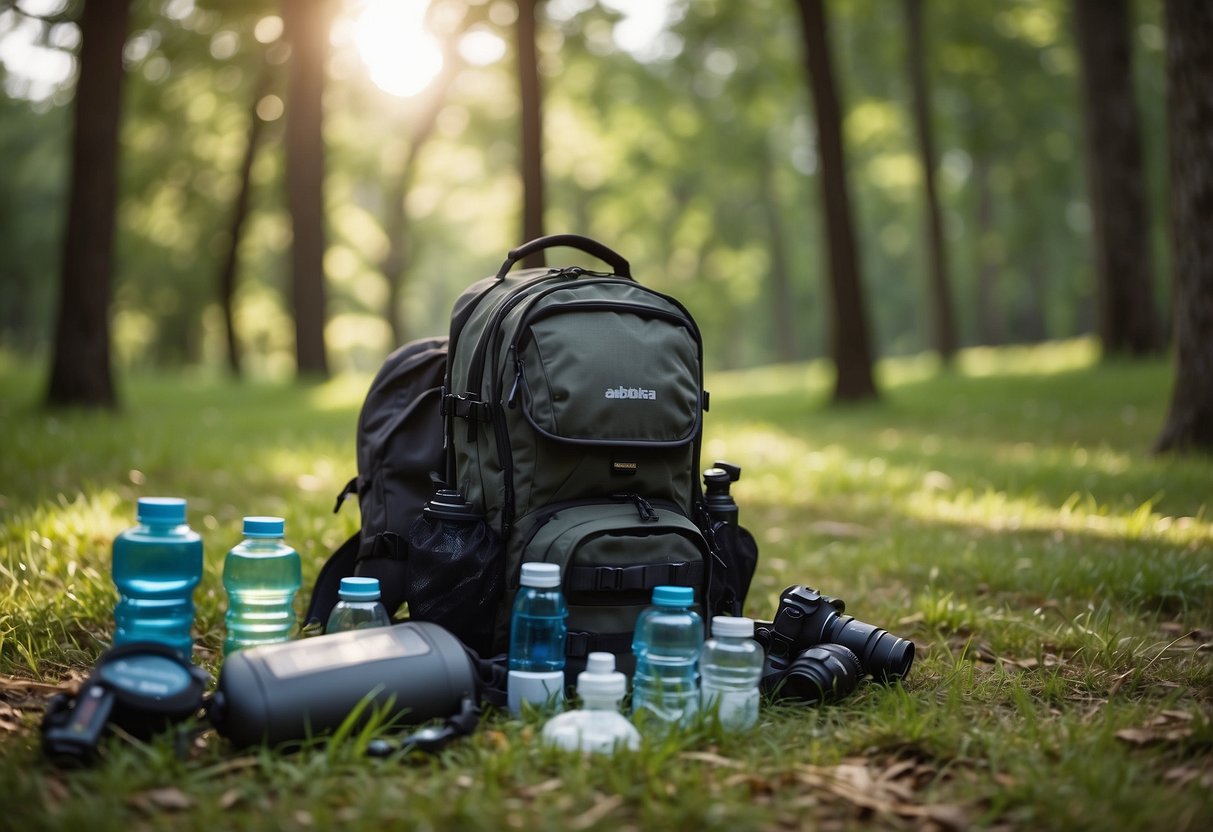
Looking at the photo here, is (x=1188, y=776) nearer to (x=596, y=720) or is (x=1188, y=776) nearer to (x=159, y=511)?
(x=596, y=720)

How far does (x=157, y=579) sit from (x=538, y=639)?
3.65 feet

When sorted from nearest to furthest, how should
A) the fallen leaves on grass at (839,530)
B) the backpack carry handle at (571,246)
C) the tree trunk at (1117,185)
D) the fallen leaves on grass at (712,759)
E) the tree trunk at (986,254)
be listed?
the fallen leaves on grass at (712,759) → the backpack carry handle at (571,246) → the fallen leaves on grass at (839,530) → the tree trunk at (1117,185) → the tree trunk at (986,254)

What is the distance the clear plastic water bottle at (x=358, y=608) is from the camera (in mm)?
2971

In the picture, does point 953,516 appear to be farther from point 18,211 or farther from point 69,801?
point 18,211

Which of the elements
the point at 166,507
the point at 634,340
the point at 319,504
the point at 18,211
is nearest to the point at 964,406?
the point at 319,504

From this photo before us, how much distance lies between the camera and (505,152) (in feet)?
80.9

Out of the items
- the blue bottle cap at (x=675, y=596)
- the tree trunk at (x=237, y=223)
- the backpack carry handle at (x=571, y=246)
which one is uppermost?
the tree trunk at (x=237, y=223)

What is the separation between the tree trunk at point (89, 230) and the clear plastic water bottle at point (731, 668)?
8165 millimetres

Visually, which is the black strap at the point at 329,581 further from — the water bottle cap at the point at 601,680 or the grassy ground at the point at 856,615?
the water bottle cap at the point at 601,680

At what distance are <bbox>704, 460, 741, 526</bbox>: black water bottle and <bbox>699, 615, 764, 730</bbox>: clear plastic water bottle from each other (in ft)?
2.31

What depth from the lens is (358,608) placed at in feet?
10.1

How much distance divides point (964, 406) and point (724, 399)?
3544mm

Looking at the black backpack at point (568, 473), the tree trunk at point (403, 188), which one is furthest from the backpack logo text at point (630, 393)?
the tree trunk at point (403, 188)

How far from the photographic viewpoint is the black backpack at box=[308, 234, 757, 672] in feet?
9.93
